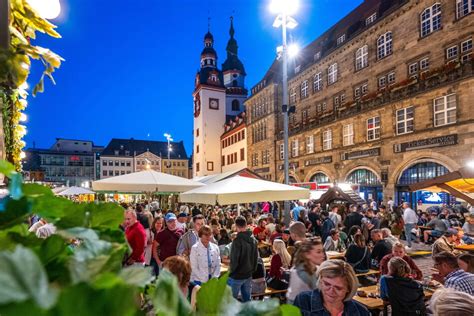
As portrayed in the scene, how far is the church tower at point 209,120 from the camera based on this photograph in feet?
158

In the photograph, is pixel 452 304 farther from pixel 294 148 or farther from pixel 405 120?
pixel 294 148

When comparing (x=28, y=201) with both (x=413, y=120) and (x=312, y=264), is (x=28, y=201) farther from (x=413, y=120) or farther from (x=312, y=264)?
(x=413, y=120)

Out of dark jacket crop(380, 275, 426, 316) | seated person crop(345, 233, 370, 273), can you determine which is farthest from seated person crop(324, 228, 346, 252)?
dark jacket crop(380, 275, 426, 316)

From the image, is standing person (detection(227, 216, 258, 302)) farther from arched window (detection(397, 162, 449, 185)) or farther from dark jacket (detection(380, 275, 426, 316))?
arched window (detection(397, 162, 449, 185))

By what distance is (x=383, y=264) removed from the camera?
634 cm

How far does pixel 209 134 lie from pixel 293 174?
19180 millimetres

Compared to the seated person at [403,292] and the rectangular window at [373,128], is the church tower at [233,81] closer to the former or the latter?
the rectangular window at [373,128]

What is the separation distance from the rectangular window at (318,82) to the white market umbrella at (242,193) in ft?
79.5

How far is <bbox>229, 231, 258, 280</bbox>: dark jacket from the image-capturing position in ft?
17.7

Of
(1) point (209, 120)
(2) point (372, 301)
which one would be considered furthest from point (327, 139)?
(1) point (209, 120)

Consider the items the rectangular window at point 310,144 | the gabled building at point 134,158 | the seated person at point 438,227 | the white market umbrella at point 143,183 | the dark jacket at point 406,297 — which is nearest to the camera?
the dark jacket at point 406,297

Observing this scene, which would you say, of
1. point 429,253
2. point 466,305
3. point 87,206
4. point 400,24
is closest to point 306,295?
point 466,305

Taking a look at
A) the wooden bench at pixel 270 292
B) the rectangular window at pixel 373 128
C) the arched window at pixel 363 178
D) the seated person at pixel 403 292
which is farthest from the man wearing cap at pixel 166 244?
the rectangular window at pixel 373 128

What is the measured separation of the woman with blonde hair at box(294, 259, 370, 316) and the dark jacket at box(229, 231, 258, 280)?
2463mm
